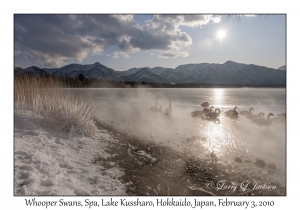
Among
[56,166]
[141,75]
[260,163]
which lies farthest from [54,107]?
[141,75]

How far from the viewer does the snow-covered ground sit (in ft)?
14.2

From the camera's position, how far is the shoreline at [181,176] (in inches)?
208

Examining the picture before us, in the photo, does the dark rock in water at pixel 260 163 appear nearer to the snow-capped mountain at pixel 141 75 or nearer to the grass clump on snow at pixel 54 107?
the grass clump on snow at pixel 54 107

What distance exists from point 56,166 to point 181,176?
14.0ft

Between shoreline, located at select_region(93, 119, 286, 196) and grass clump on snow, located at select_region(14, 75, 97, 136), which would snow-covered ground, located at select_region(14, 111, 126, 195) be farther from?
grass clump on snow, located at select_region(14, 75, 97, 136)

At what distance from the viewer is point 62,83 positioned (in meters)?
11.8

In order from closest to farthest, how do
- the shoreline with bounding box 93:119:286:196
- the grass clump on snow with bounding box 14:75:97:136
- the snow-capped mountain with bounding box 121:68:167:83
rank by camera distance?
the shoreline with bounding box 93:119:286:196 → the grass clump on snow with bounding box 14:75:97:136 → the snow-capped mountain with bounding box 121:68:167:83

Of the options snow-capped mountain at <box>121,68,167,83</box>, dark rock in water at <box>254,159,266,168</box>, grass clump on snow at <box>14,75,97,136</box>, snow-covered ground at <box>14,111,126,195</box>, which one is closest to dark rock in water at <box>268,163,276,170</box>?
dark rock in water at <box>254,159,266,168</box>

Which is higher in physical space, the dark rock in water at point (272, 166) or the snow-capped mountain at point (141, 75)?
the snow-capped mountain at point (141, 75)

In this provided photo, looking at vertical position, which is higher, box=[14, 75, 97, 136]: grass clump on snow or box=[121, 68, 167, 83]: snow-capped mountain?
box=[121, 68, 167, 83]: snow-capped mountain

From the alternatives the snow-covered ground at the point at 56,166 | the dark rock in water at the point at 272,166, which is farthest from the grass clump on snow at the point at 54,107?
the dark rock in water at the point at 272,166

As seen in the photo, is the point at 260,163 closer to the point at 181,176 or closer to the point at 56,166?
the point at 181,176

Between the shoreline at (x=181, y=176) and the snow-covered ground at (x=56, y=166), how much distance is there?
19.9 inches

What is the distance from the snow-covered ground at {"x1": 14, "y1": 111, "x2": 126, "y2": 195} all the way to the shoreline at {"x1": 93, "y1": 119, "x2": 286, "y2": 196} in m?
0.51
